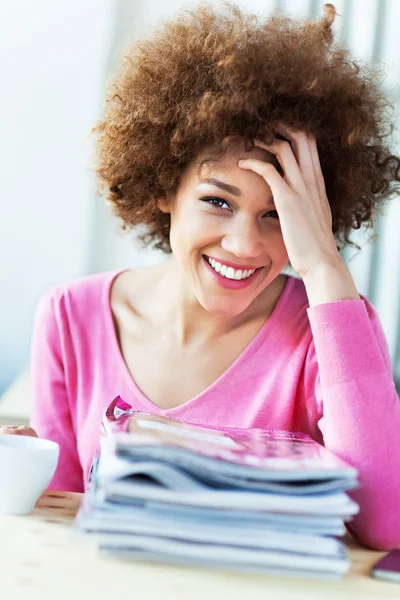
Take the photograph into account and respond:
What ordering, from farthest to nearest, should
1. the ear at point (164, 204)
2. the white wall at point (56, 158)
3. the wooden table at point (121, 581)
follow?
the white wall at point (56, 158) → the ear at point (164, 204) → the wooden table at point (121, 581)

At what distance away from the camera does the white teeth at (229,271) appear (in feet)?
4.01

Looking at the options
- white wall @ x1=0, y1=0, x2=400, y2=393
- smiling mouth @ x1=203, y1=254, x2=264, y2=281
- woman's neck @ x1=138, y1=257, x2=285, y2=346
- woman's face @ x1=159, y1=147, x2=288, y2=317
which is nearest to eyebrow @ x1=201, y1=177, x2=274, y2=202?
woman's face @ x1=159, y1=147, x2=288, y2=317

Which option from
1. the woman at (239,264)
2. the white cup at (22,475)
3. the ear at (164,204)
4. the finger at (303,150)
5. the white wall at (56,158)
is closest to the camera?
the white cup at (22,475)

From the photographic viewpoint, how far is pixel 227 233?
118 cm

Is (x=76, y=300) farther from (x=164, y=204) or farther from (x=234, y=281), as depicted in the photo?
(x=234, y=281)

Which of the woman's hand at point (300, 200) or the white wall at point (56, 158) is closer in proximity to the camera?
the woman's hand at point (300, 200)

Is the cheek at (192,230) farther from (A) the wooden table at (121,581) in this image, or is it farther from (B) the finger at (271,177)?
(A) the wooden table at (121,581)

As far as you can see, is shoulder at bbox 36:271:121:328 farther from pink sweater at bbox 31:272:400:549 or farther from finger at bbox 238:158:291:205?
finger at bbox 238:158:291:205

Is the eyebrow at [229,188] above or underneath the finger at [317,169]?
underneath

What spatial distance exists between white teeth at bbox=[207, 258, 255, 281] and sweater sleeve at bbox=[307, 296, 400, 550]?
0.18 m

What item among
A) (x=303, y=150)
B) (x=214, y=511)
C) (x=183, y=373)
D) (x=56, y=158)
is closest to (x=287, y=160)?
(x=303, y=150)

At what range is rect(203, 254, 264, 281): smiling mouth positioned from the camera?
122 cm

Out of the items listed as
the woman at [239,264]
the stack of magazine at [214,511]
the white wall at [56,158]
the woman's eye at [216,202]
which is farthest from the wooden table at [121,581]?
the white wall at [56,158]

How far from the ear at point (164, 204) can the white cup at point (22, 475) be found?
577 millimetres
